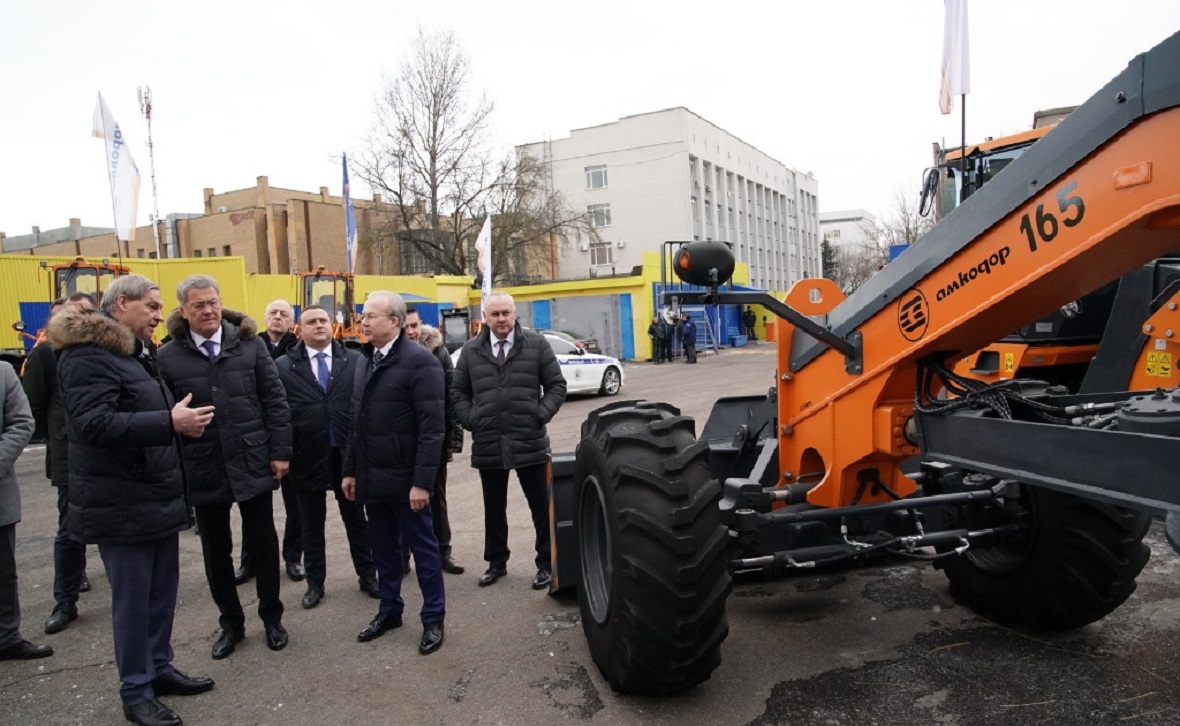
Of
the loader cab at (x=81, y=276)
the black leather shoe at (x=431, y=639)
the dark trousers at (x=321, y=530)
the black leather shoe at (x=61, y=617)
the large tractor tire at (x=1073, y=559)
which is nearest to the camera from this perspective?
the large tractor tire at (x=1073, y=559)

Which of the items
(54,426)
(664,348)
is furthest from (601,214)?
(54,426)

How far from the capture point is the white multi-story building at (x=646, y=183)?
167ft

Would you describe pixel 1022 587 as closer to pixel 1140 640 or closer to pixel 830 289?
pixel 1140 640

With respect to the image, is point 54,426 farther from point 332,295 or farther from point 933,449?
point 332,295

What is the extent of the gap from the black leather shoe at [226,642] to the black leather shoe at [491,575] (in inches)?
58.8

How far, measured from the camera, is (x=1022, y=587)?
13.4 feet

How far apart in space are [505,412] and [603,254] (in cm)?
4910

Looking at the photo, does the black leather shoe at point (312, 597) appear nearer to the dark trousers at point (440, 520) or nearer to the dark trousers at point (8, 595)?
the dark trousers at point (440, 520)

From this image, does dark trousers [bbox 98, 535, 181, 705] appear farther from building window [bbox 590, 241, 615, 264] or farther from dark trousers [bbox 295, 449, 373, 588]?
building window [bbox 590, 241, 615, 264]

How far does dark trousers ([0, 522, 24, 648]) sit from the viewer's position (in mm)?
4492

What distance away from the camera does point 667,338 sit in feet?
97.8

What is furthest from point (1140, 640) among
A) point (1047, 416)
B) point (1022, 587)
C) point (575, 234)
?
point (575, 234)

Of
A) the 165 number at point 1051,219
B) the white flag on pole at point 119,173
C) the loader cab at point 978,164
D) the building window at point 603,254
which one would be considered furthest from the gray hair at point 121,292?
the building window at point 603,254

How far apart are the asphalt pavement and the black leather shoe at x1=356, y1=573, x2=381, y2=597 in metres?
0.10
